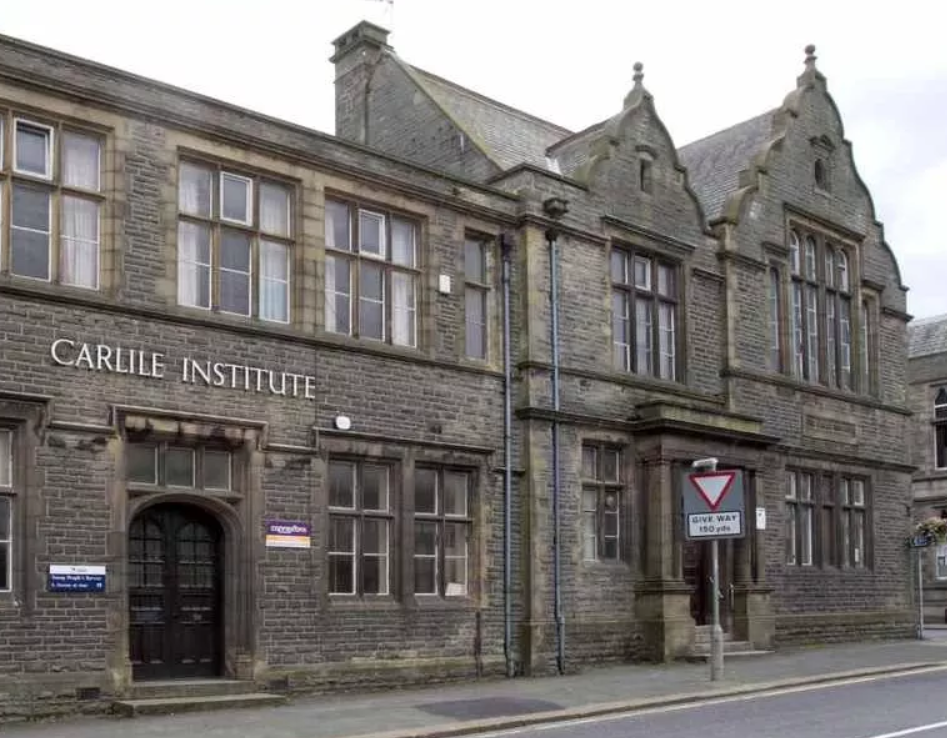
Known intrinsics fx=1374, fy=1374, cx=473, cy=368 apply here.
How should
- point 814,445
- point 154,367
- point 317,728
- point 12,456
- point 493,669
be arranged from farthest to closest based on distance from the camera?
1. point 814,445
2. point 493,669
3. point 154,367
4. point 12,456
5. point 317,728

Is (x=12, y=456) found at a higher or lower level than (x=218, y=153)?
lower

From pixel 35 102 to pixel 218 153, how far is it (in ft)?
8.48

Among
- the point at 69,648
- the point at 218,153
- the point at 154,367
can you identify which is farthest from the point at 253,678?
the point at 218,153

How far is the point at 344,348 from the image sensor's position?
19.0 meters

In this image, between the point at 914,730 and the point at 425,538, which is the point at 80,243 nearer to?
the point at 425,538

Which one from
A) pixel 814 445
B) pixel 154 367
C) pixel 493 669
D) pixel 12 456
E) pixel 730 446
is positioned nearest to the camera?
pixel 12 456

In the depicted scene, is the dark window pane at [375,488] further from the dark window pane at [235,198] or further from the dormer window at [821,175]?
the dormer window at [821,175]

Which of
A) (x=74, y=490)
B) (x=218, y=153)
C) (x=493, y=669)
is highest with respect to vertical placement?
(x=218, y=153)

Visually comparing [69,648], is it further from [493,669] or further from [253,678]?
[493,669]

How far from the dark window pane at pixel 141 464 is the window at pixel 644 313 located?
8.95 meters

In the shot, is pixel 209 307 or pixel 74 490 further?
pixel 209 307

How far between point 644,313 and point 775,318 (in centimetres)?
420

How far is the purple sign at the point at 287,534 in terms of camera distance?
17.8 meters

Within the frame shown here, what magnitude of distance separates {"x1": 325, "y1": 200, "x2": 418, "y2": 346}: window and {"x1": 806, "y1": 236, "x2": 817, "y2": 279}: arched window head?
10690 millimetres
